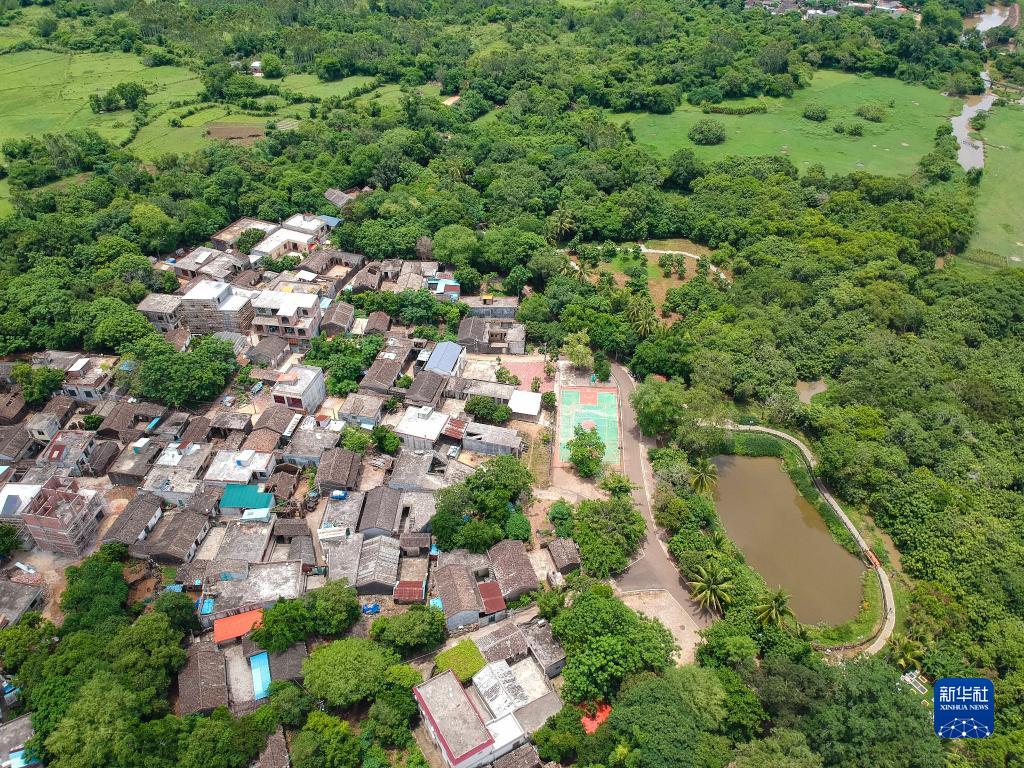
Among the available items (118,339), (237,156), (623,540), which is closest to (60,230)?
(118,339)

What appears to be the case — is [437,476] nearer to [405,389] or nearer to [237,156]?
[405,389]

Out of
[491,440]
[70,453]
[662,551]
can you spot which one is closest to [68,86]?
[70,453]

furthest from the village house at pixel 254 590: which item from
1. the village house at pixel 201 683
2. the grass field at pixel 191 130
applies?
the grass field at pixel 191 130

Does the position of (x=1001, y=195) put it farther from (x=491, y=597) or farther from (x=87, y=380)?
(x=87, y=380)

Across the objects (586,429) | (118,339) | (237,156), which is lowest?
(586,429)

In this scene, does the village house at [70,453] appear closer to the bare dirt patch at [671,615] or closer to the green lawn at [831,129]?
the bare dirt patch at [671,615]

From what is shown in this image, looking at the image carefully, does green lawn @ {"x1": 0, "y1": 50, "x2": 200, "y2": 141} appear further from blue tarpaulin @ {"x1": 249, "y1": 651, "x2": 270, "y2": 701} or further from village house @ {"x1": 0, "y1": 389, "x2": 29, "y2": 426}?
blue tarpaulin @ {"x1": 249, "y1": 651, "x2": 270, "y2": 701}
